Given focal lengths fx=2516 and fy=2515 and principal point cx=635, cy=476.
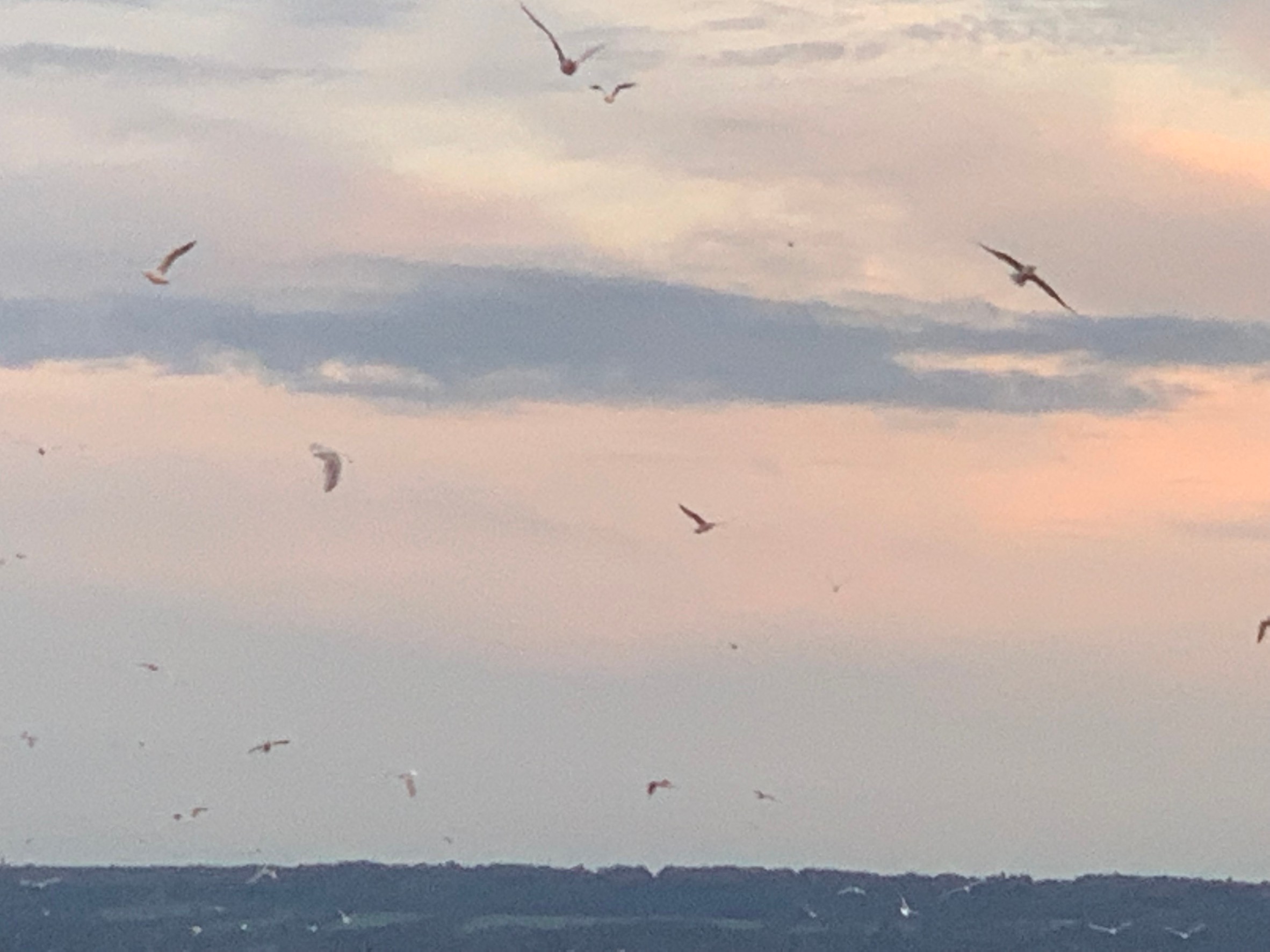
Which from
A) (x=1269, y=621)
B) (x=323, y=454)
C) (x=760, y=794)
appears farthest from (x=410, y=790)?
(x=1269, y=621)

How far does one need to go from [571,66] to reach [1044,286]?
962cm

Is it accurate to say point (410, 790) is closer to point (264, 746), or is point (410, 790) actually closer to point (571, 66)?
point (264, 746)

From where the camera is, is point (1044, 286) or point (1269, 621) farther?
point (1269, 621)

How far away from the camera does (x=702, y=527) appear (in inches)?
2288

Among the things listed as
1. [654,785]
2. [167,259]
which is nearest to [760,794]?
[654,785]

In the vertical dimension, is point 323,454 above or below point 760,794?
above

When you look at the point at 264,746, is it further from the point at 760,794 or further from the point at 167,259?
the point at 167,259

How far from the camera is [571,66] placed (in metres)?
45.3

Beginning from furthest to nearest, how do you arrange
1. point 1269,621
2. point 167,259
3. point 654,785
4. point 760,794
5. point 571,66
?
point 654,785, point 760,794, point 1269,621, point 167,259, point 571,66

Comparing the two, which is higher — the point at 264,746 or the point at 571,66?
the point at 571,66

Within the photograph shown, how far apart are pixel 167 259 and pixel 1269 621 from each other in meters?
25.9

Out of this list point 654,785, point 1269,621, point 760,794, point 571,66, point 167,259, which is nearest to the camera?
point 571,66

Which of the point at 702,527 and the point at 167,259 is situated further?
the point at 702,527

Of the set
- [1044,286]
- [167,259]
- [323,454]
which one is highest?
[1044,286]
